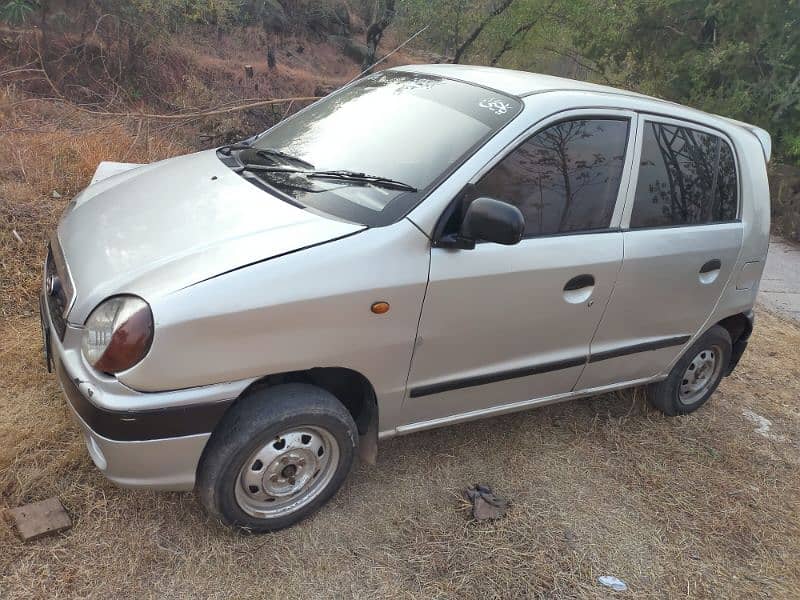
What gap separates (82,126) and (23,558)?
5304 millimetres

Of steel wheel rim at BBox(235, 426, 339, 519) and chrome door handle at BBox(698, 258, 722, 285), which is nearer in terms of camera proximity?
steel wheel rim at BBox(235, 426, 339, 519)

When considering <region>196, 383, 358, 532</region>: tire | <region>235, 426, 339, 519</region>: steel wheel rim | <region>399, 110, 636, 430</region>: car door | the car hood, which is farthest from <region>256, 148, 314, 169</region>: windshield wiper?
<region>235, 426, 339, 519</region>: steel wheel rim

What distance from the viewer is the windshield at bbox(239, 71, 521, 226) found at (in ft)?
8.81

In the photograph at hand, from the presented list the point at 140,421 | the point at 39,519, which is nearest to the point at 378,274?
the point at 140,421

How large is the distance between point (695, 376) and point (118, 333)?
11.0ft

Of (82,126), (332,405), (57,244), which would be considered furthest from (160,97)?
(332,405)

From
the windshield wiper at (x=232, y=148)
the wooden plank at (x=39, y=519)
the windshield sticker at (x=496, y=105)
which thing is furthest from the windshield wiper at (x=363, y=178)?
the wooden plank at (x=39, y=519)

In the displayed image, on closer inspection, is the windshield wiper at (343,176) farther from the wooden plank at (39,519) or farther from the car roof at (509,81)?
the wooden plank at (39,519)

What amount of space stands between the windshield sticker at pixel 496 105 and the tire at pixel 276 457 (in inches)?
56.5

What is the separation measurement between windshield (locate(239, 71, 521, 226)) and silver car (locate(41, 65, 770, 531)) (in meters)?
0.01

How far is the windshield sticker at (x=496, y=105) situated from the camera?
2910 mm

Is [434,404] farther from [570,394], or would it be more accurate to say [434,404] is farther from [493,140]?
[493,140]

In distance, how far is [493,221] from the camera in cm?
245

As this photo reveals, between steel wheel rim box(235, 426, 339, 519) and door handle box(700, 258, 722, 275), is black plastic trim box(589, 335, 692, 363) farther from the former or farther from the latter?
steel wheel rim box(235, 426, 339, 519)
